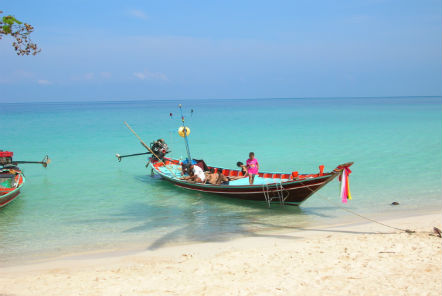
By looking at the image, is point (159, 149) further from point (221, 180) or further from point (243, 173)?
point (243, 173)

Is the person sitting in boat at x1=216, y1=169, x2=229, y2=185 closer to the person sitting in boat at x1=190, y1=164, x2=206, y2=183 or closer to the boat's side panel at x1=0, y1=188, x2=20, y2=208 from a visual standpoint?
the person sitting in boat at x1=190, y1=164, x2=206, y2=183

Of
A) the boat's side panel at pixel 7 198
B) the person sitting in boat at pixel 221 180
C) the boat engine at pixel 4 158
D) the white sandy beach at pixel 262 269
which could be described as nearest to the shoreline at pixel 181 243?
the white sandy beach at pixel 262 269

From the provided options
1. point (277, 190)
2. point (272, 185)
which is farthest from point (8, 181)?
point (277, 190)

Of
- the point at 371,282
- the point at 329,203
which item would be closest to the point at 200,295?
the point at 371,282

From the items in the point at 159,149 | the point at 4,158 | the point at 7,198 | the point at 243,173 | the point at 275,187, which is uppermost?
the point at 159,149

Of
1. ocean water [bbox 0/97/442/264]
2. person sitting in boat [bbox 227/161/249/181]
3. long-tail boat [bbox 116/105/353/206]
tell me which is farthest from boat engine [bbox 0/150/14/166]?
person sitting in boat [bbox 227/161/249/181]

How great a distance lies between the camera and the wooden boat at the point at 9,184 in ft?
40.2

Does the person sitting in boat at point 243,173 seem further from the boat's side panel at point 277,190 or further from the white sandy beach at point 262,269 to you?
the white sandy beach at point 262,269

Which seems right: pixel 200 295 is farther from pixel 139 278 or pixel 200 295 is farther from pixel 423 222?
pixel 423 222

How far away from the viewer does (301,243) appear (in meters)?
8.50

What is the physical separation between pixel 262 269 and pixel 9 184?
10553 mm

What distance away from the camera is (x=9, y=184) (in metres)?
13.6

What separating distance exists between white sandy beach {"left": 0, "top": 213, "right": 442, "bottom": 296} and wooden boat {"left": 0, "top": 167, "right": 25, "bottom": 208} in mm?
4846

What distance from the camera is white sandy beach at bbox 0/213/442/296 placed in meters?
6.20
